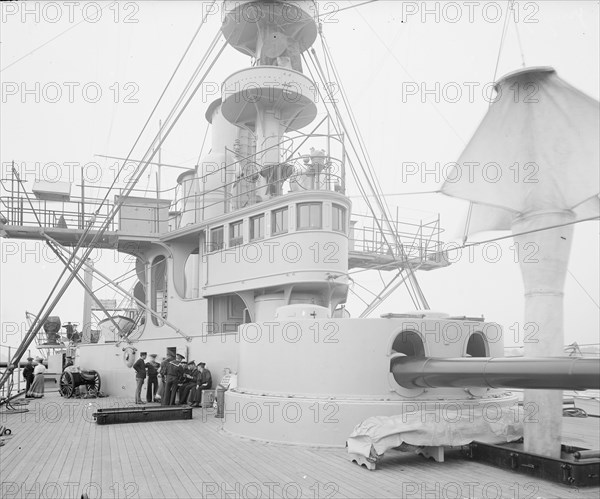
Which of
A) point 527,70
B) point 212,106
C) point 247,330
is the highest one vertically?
point 212,106

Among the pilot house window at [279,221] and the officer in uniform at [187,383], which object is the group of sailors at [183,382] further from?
the pilot house window at [279,221]

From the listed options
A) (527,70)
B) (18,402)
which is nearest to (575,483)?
(527,70)

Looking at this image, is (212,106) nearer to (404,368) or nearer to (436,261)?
(436,261)

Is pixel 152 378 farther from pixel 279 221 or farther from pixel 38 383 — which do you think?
pixel 279 221

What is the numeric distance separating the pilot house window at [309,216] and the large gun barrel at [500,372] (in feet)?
17.4

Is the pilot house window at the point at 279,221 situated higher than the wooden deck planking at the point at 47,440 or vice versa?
the pilot house window at the point at 279,221

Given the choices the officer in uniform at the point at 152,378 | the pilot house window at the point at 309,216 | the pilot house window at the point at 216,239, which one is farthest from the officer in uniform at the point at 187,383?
the pilot house window at the point at 309,216

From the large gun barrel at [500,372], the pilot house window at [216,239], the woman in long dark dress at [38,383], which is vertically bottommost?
the woman in long dark dress at [38,383]

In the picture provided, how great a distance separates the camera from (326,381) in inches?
353

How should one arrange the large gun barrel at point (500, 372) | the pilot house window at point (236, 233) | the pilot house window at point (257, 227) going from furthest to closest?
the pilot house window at point (236, 233) < the pilot house window at point (257, 227) < the large gun barrel at point (500, 372)

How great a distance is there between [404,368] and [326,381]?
116 cm

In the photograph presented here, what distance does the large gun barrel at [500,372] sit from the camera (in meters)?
5.79

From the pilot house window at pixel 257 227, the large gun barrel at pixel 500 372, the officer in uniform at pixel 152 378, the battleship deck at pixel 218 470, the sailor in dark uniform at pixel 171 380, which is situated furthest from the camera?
the officer in uniform at pixel 152 378

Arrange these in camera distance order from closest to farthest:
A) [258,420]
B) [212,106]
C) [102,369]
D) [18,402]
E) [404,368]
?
[404,368] → [258,420] → [18,402] → [102,369] → [212,106]
